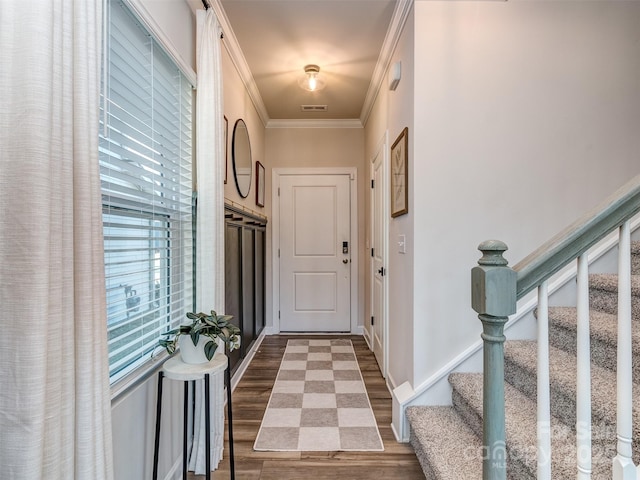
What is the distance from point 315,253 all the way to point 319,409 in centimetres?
215

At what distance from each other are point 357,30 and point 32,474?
108 inches

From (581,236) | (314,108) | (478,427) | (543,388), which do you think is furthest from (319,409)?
(314,108)

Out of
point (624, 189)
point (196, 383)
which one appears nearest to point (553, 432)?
point (624, 189)

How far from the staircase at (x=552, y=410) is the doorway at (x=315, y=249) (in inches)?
93.2

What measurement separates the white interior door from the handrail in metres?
1.93

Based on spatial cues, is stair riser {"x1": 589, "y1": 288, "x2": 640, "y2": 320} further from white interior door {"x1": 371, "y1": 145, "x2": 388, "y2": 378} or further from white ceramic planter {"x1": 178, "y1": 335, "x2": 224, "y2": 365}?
white ceramic planter {"x1": 178, "y1": 335, "x2": 224, "y2": 365}

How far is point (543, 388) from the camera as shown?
2.77 ft

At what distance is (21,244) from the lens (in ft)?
2.26

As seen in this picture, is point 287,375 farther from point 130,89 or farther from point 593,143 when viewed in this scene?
point 593,143

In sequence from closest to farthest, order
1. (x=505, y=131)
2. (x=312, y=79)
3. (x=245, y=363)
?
(x=505, y=131)
(x=312, y=79)
(x=245, y=363)

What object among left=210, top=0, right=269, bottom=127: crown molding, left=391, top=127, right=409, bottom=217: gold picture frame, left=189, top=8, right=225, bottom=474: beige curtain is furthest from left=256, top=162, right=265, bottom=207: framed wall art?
left=189, top=8, right=225, bottom=474: beige curtain

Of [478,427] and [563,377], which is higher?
[563,377]

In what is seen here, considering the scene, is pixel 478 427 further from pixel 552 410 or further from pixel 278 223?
pixel 278 223

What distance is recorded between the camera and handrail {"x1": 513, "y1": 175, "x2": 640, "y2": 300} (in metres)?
0.82
